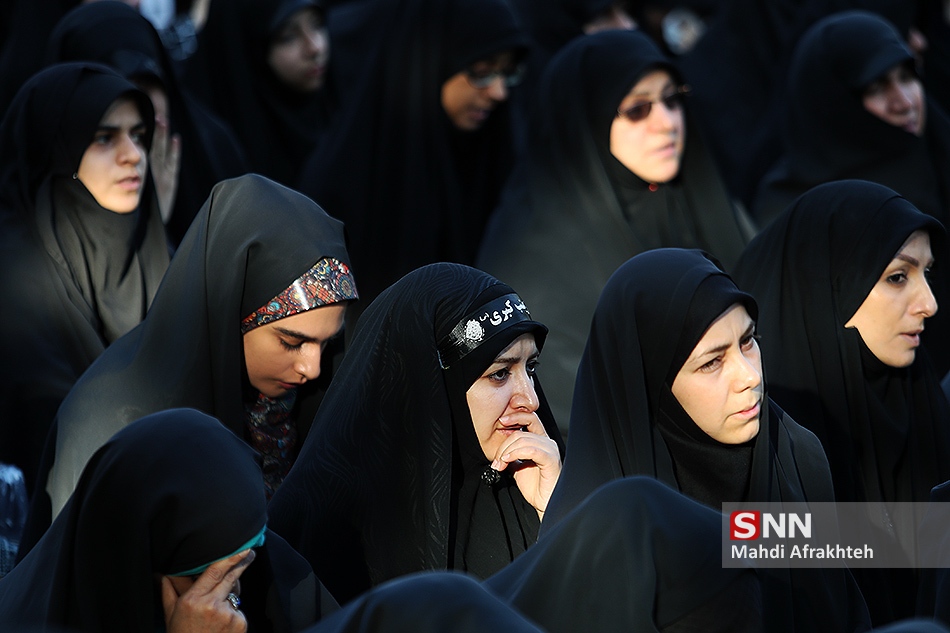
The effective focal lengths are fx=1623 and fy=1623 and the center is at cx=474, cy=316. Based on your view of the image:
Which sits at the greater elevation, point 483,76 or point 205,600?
point 483,76

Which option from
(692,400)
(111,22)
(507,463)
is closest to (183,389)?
(507,463)

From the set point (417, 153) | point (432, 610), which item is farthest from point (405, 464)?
point (417, 153)

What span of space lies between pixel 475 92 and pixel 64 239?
84.8 inches

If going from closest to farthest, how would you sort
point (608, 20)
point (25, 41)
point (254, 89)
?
1. point (25, 41)
2. point (254, 89)
3. point (608, 20)

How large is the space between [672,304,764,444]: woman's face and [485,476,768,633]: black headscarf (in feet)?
2.75

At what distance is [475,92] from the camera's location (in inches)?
266

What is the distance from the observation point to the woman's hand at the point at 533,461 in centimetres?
386

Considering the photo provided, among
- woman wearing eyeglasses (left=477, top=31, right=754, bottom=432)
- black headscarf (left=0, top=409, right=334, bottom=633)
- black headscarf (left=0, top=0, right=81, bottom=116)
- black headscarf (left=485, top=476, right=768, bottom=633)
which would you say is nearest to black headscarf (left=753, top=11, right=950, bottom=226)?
woman wearing eyeglasses (left=477, top=31, right=754, bottom=432)

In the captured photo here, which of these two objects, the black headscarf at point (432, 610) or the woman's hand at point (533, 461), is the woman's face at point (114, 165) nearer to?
the woman's hand at point (533, 461)

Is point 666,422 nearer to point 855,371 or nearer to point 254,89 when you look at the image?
point 855,371

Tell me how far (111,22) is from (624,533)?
407 cm

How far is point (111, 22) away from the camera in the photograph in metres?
6.18

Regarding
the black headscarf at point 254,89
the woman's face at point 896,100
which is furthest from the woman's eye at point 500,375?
the black headscarf at point 254,89

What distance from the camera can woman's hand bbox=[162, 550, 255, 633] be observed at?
2988 mm
